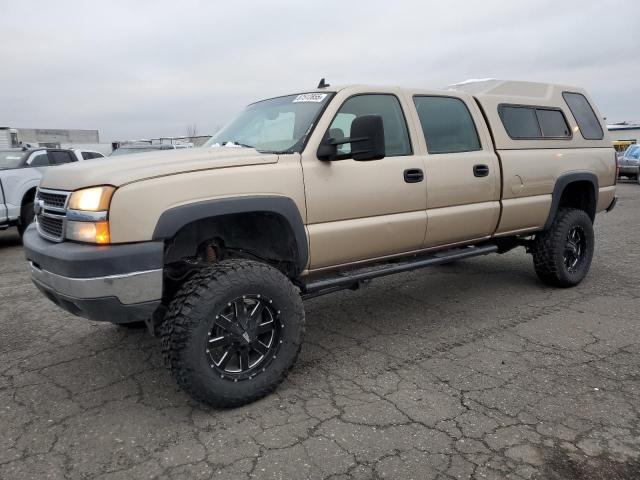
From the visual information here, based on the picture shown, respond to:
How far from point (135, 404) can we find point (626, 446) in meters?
2.68

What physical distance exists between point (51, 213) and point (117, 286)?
0.78 metres

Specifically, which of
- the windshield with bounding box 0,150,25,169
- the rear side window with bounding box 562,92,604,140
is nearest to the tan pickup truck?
the rear side window with bounding box 562,92,604,140

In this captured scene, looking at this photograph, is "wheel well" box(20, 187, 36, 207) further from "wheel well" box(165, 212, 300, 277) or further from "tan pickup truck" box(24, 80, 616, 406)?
"wheel well" box(165, 212, 300, 277)

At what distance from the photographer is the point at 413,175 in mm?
→ 3762

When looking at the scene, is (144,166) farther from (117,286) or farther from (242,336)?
(242,336)

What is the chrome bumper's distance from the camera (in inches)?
101

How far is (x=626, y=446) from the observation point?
252 centimetres

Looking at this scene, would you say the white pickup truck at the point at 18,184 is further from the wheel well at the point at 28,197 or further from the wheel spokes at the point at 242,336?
the wheel spokes at the point at 242,336

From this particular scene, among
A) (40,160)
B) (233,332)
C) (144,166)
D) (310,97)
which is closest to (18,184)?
(40,160)

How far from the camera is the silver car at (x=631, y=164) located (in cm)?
1872

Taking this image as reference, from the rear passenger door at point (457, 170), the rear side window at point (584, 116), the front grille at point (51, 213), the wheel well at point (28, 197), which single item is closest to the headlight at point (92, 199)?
the front grille at point (51, 213)

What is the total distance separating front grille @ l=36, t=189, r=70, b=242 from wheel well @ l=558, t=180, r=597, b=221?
461 cm

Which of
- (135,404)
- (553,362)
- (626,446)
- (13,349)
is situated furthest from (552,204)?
(13,349)

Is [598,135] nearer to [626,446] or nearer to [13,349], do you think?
[626,446]
